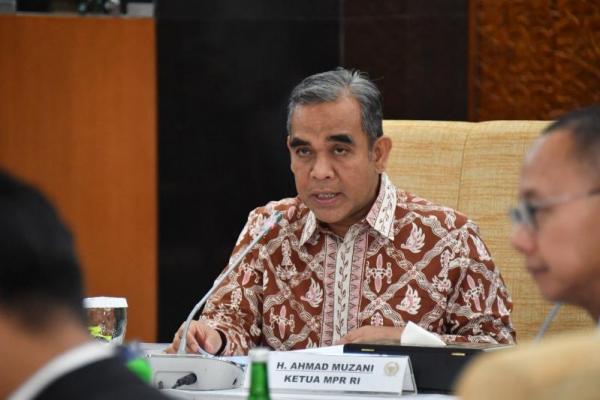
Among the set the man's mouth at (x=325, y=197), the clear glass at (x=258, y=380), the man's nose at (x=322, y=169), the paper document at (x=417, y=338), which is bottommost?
the paper document at (x=417, y=338)

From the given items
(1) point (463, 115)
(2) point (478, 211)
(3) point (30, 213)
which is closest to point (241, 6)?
(1) point (463, 115)

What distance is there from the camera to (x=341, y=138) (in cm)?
297

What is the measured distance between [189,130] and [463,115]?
1264 mm

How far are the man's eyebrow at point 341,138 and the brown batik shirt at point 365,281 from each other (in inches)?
5.5

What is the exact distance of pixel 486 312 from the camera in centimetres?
288

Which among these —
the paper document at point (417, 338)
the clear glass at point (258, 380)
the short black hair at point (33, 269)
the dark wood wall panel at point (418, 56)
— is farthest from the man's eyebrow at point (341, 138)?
the short black hair at point (33, 269)

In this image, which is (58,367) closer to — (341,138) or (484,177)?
(341,138)

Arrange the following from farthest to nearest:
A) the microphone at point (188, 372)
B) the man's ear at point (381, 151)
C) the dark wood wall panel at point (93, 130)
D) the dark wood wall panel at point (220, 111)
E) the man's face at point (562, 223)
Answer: the dark wood wall panel at point (220, 111)
the dark wood wall panel at point (93, 130)
the man's ear at point (381, 151)
the microphone at point (188, 372)
the man's face at point (562, 223)

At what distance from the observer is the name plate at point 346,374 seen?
2.25 meters

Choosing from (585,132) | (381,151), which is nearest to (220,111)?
(381,151)

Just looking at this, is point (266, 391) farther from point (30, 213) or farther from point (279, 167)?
point (279, 167)

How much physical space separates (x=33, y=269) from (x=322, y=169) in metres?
1.96

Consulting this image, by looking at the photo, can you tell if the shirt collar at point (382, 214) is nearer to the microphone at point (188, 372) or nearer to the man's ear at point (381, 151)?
the man's ear at point (381, 151)

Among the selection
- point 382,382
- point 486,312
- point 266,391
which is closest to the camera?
point 266,391
